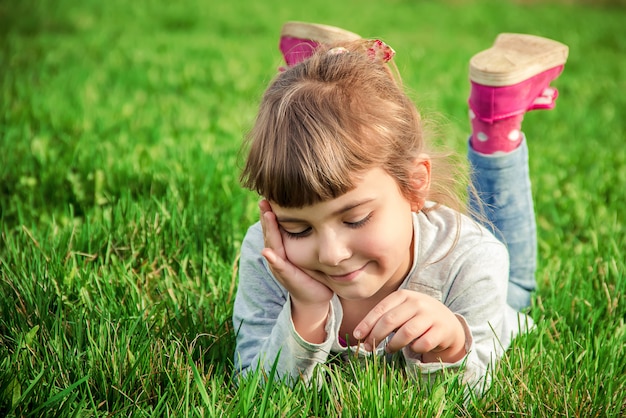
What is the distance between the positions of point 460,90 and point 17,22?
520 centimetres

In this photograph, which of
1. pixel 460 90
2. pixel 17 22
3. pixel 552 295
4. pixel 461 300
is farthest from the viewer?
pixel 17 22

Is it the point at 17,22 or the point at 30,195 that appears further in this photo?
the point at 17,22

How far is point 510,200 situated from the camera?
296 centimetres

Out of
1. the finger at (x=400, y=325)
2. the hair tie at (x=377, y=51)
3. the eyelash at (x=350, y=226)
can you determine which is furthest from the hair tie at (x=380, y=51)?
the finger at (x=400, y=325)

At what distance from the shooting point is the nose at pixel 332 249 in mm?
1965

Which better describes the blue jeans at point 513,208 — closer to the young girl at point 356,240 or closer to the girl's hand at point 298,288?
the young girl at point 356,240

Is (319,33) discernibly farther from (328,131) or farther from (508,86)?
(328,131)

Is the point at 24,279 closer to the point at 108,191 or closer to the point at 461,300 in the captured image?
the point at 108,191

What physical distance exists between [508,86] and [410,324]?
112 centimetres

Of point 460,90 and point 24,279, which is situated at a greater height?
point 24,279

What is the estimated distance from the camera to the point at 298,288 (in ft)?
6.78

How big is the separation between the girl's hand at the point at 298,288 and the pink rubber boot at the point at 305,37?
0.87 m

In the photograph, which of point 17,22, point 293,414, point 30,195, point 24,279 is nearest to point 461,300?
point 293,414

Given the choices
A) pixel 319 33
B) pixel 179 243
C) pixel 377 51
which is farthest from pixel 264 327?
pixel 319 33
